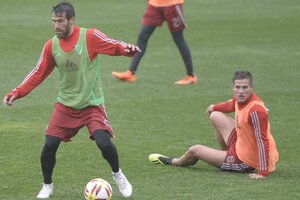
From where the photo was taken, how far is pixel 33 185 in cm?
959

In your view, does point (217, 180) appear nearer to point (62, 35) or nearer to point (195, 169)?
point (195, 169)

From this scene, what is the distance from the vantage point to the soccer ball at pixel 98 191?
341 inches

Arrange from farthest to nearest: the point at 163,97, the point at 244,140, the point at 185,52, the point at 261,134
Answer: the point at 185,52, the point at 163,97, the point at 244,140, the point at 261,134

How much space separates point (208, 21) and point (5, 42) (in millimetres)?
5479

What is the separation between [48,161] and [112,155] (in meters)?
0.63

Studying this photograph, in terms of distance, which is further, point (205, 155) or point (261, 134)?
point (205, 155)

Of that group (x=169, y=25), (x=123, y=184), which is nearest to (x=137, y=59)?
(x=169, y=25)

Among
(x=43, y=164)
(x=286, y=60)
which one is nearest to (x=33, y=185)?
(x=43, y=164)

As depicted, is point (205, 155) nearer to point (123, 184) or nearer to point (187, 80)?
point (123, 184)

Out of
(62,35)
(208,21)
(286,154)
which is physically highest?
(62,35)

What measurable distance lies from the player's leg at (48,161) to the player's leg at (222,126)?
84.2 inches

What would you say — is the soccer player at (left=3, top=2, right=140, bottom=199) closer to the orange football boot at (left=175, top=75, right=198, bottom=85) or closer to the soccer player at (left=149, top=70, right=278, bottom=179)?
the soccer player at (left=149, top=70, right=278, bottom=179)

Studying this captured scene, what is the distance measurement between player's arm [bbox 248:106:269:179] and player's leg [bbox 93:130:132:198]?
1.44m

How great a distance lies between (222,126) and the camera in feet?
34.2
